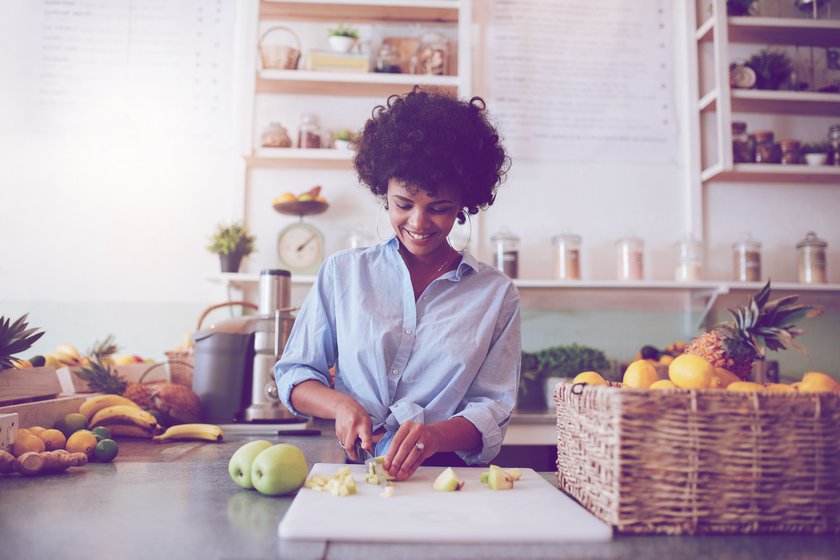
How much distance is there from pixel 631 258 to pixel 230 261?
1.64m

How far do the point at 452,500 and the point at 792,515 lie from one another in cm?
42

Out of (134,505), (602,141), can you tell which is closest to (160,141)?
(602,141)

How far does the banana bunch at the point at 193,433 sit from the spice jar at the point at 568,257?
1629 mm

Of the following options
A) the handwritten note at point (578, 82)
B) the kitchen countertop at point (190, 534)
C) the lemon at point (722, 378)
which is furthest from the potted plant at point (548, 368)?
the lemon at point (722, 378)

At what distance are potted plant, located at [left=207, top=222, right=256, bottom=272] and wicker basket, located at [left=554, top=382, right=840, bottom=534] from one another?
2.12 m

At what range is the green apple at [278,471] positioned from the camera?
957 mm

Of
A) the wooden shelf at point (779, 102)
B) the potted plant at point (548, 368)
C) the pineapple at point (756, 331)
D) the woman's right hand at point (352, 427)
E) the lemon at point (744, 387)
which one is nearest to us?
the lemon at point (744, 387)

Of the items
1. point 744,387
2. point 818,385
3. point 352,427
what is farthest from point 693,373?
point 352,427

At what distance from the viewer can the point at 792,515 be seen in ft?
2.66

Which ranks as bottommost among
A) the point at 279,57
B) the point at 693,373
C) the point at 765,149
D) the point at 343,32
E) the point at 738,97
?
the point at 693,373

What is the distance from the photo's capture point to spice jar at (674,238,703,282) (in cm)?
280

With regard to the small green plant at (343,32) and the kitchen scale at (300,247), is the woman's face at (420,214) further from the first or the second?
the small green plant at (343,32)

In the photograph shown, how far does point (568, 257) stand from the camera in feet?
9.17

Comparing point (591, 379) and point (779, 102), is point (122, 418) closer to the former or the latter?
point (591, 379)
